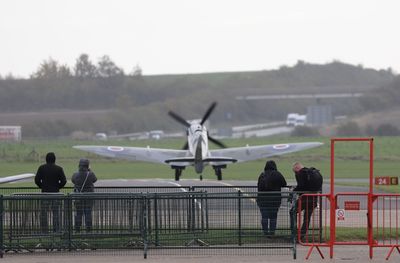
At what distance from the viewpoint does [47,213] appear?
52.4 feet

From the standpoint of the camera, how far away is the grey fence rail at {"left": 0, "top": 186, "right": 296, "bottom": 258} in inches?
623

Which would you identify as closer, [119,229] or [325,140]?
[119,229]

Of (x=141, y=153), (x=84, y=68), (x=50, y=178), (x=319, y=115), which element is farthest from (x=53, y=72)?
(x=50, y=178)

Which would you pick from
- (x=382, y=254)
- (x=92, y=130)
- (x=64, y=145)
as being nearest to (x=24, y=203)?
(x=382, y=254)

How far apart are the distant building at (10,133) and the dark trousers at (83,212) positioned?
60.8 meters

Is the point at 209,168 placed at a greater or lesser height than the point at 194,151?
lesser

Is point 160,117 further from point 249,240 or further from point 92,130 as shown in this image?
point 249,240

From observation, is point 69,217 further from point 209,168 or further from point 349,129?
point 349,129

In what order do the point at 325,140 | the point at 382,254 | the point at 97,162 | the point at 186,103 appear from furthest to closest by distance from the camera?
the point at 186,103
the point at 325,140
the point at 97,162
the point at 382,254

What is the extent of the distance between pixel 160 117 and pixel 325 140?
21.4 meters

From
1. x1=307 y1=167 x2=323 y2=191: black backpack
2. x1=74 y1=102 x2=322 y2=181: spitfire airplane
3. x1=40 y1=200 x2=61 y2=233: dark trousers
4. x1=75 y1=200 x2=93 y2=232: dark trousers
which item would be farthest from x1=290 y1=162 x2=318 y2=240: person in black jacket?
x1=74 y1=102 x2=322 y2=181: spitfire airplane

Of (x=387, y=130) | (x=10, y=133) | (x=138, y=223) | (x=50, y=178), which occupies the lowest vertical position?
(x=138, y=223)

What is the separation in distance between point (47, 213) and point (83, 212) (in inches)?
23.0

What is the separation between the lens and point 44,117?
92.2 meters
